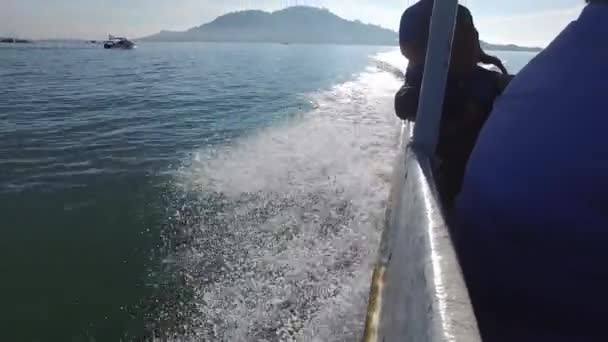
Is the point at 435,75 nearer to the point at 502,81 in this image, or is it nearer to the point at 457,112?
the point at 457,112

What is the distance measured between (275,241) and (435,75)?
296cm

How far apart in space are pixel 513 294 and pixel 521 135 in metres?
0.60

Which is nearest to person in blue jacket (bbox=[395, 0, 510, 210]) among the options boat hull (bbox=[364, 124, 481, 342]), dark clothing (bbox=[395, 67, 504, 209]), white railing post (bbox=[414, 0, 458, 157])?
dark clothing (bbox=[395, 67, 504, 209])

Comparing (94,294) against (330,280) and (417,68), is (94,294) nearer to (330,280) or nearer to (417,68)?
(330,280)

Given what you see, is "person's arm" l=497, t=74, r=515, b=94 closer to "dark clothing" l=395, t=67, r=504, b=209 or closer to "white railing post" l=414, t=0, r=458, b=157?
"dark clothing" l=395, t=67, r=504, b=209

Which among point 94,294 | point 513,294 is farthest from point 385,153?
point 513,294

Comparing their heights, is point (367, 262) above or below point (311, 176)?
below

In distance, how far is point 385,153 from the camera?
8.12m

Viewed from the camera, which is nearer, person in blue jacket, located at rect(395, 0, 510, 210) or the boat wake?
person in blue jacket, located at rect(395, 0, 510, 210)

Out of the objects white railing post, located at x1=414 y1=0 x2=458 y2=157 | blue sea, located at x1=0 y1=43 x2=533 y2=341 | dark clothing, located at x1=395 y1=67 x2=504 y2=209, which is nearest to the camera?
white railing post, located at x1=414 y1=0 x2=458 y2=157

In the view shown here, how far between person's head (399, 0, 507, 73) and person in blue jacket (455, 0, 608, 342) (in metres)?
1.22

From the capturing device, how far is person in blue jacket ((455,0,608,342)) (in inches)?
46.3

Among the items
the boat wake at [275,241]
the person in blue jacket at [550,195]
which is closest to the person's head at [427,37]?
the person in blue jacket at [550,195]

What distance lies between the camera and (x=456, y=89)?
2615 mm
